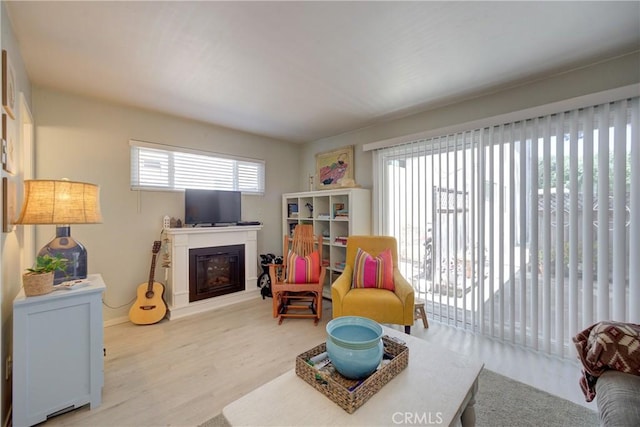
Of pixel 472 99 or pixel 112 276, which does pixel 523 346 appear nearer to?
pixel 472 99

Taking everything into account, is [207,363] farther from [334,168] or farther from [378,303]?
[334,168]

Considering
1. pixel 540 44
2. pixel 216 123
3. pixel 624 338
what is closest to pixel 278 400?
pixel 624 338

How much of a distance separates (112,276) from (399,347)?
307 cm

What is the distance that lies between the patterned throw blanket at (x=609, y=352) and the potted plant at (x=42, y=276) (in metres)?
2.94

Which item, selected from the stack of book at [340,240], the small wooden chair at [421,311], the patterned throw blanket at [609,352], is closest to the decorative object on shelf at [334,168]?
the stack of book at [340,240]

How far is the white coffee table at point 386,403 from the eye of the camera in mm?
948

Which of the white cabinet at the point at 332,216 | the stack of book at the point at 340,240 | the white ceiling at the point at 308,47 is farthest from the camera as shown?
the stack of book at the point at 340,240

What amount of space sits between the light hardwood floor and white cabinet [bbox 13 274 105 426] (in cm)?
13

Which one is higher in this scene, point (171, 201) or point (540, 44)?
point (540, 44)

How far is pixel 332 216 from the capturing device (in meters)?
3.62

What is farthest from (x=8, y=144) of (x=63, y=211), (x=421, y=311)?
(x=421, y=311)

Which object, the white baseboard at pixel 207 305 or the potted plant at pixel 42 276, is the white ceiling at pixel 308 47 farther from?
the white baseboard at pixel 207 305

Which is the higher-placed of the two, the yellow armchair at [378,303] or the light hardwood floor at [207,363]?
the yellow armchair at [378,303]

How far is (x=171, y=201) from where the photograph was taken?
327 cm
